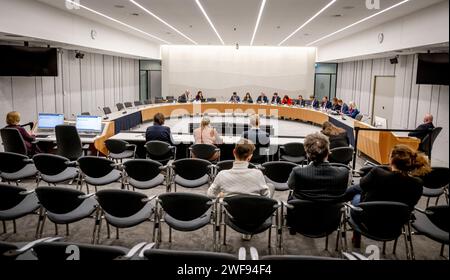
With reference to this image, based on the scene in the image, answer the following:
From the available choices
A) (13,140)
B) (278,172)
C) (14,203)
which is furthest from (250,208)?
(13,140)

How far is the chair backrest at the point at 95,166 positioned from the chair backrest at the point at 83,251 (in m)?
2.43

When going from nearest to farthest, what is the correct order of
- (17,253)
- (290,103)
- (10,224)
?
1. (17,253)
2. (10,224)
3. (290,103)

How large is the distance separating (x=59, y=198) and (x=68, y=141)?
3051 millimetres

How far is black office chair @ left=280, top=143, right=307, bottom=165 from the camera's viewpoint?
6.69m

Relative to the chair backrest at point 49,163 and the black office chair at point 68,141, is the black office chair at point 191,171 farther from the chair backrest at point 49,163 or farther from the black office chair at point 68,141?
the black office chair at point 68,141

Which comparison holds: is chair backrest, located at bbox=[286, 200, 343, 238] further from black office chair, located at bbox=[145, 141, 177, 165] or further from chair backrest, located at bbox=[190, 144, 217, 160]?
black office chair, located at bbox=[145, 141, 177, 165]

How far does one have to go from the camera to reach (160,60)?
20.0 meters

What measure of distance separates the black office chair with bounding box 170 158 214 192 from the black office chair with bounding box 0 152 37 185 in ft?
6.82

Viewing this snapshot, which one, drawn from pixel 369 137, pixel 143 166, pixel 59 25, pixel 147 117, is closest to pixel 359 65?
pixel 369 137

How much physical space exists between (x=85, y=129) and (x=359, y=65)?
1245cm

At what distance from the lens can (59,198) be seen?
344 cm

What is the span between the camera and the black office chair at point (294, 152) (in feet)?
21.9

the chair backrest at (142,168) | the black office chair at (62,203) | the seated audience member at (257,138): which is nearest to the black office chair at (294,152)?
the seated audience member at (257,138)
